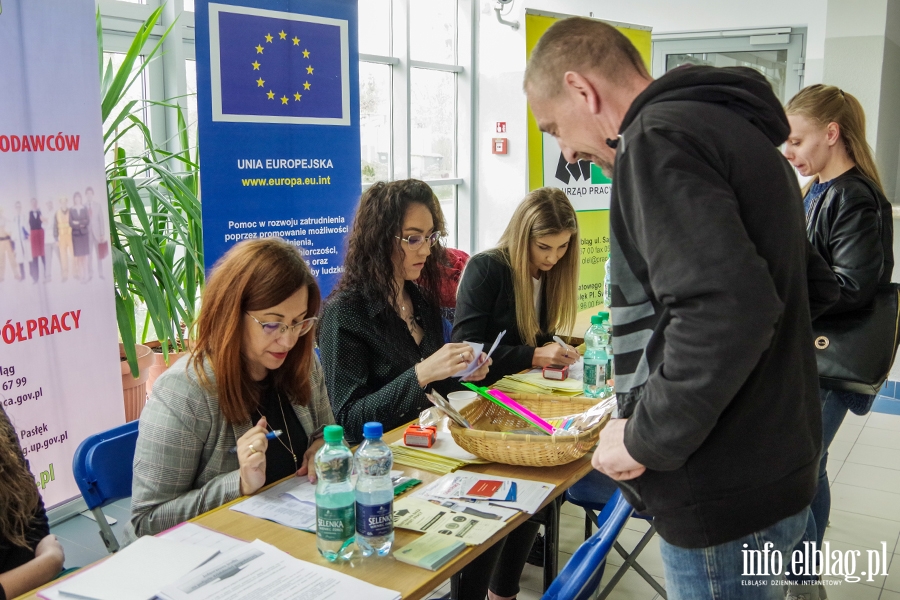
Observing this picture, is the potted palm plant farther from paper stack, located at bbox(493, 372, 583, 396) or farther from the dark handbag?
the dark handbag

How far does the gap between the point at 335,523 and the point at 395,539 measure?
17 centimetres

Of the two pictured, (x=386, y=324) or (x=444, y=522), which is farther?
(x=386, y=324)

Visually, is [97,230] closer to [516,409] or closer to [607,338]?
[516,409]

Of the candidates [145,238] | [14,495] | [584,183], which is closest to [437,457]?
[14,495]

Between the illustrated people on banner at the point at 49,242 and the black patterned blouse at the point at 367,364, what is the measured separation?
1.15m

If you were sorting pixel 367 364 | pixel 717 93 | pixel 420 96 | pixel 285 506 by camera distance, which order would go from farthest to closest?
pixel 420 96 < pixel 367 364 < pixel 285 506 < pixel 717 93

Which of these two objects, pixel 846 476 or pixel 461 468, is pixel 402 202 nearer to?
pixel 461 468

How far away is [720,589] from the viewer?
121 cm

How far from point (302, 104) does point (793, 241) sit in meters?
2.76

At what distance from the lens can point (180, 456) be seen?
1.59m

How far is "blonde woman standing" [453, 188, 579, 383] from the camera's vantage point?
2.68 metres

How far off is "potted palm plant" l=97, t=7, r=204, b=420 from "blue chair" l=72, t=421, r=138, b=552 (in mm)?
1146

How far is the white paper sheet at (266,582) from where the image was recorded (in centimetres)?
120

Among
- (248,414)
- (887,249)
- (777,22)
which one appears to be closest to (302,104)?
(248,414)
